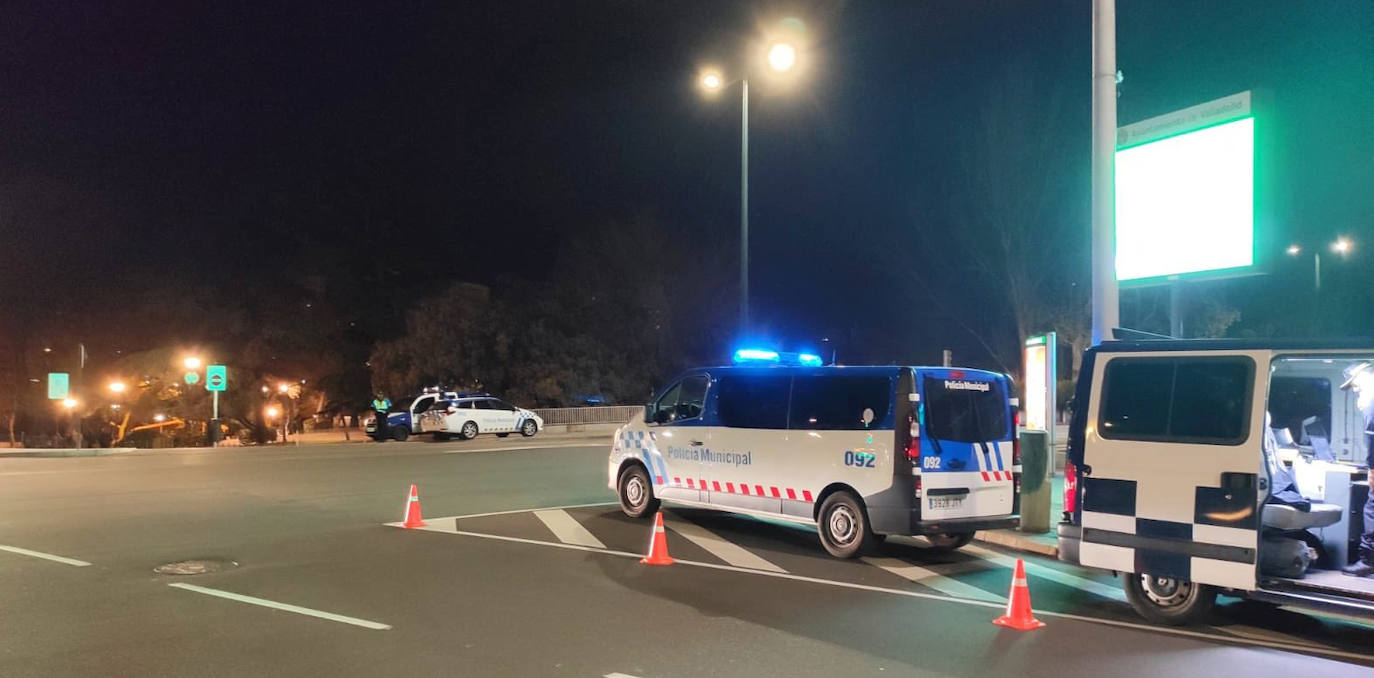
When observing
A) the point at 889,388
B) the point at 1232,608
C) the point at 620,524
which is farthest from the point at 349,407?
the point at 1232,608

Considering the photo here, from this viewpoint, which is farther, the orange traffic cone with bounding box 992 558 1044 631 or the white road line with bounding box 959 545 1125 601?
the white road line with bounding box 959 545 1125 601

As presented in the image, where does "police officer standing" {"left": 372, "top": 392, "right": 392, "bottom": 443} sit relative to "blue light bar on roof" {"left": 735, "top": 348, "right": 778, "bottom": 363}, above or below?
below

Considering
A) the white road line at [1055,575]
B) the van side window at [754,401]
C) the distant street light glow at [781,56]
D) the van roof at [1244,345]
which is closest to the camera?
the van roof at [1244,345]

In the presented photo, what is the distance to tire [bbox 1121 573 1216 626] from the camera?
6762 millimetres

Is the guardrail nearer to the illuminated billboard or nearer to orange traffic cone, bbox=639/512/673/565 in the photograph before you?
the illuminated billboard

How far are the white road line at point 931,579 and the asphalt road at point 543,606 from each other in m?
0.05

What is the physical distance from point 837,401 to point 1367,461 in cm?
467

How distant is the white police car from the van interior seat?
2583cm

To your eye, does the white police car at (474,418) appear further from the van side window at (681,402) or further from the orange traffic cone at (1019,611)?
the orange traffic cone at (1019,611)

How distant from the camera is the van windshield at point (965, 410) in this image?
30.9ft

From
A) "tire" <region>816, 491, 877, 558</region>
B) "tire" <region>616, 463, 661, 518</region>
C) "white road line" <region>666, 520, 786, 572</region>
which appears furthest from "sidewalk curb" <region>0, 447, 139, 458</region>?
"tire" <region>816, 491, 877, 558</region>

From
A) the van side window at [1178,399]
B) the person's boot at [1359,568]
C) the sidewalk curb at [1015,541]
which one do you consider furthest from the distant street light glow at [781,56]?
the person's boot at [1359,568]

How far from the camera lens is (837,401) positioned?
9.95 metres

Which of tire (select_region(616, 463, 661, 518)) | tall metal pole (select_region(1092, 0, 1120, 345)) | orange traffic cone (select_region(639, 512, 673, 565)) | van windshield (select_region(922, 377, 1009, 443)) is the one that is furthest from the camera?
tire (select_region(616, 463, 661, 518))
